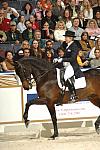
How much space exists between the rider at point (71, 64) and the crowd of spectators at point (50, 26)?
1777 millimetres

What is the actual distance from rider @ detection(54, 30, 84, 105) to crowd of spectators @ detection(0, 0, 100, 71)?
1.78m

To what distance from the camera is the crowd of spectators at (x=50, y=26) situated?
35.6 ft

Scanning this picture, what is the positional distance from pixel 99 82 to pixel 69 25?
13.0 feet

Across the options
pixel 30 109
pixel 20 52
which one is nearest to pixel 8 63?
pixel 20 52

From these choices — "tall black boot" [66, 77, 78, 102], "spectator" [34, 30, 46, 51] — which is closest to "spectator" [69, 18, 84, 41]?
"spectator" [34, 30, 46, 51]

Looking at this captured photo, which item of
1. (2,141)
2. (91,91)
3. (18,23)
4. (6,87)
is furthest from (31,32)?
(2,141)

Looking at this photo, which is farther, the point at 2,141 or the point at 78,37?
the point at 78,37

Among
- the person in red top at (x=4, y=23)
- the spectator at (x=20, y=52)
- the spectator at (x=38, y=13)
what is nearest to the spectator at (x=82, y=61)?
the spectator at (x=20, y=52)

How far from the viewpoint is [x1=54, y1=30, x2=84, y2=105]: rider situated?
28.1ft

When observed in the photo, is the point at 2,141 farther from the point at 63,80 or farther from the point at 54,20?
the point at 54,20

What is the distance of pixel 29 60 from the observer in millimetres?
8773

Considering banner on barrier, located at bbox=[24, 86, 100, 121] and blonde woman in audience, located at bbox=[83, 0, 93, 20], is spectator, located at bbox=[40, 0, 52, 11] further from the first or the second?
banner on barrier, located at bbox=[24, 86, 100, 121]

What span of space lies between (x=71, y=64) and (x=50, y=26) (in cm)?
409

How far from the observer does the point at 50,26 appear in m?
12.6
